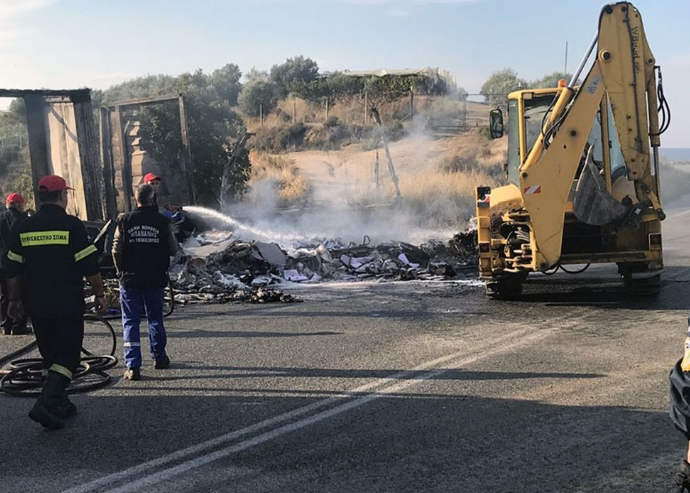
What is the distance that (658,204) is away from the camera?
9289 millimetres

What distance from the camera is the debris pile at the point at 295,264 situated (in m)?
12.5

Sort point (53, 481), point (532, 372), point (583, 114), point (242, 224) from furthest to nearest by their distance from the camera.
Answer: point (242, 224) → point (583, 114) → point (532, 372) → point (53, 481)

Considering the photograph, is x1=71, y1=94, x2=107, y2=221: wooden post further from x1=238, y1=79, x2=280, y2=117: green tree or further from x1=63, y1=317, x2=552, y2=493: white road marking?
x1=238, y1=79, x2=280, y2=117: green tree

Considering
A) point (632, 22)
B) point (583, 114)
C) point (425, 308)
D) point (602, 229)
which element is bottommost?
point (425, 308)

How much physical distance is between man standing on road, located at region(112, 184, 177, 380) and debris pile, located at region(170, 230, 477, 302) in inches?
170

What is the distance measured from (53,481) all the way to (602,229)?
302 inches

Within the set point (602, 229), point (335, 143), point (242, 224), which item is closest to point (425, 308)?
point (602, 229)

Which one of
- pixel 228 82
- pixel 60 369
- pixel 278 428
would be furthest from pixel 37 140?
pixel 228 82

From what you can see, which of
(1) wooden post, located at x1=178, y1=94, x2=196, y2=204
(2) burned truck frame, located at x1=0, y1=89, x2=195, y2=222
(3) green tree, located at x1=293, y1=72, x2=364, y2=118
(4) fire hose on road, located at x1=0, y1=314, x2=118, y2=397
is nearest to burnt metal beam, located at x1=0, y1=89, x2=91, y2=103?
(2) burned truck frame, located at x1=0, y1=89, x2=195, y2=222

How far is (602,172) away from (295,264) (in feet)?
21.6

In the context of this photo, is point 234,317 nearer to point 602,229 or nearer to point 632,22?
point 602,229

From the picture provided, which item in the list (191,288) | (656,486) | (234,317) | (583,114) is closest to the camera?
(656,486)

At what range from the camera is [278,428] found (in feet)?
16.9

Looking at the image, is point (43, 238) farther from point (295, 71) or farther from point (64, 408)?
point (295, 71)
